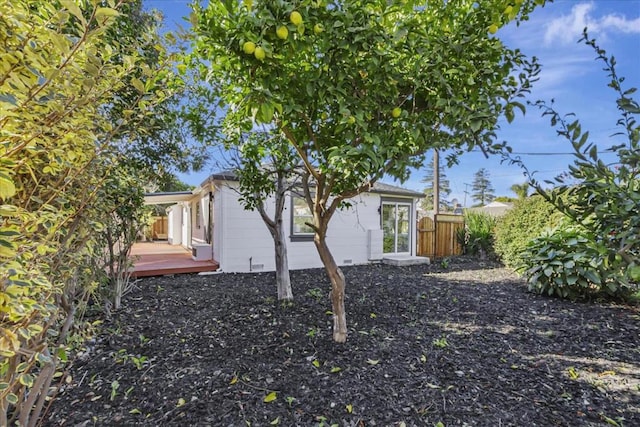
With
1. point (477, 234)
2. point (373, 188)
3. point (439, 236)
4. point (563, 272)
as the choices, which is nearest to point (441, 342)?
point (563, 272)

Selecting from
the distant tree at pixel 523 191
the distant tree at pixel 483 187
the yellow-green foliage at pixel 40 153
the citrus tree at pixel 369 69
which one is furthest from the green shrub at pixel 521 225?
the distant tree at pixel 483 187

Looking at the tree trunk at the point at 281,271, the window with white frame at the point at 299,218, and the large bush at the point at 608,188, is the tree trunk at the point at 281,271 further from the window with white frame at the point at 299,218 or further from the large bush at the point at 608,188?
the large bush at the point at 608,188

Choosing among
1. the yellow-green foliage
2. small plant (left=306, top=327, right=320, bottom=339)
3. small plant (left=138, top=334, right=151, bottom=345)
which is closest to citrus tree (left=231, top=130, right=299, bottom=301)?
small plant (left=306, top=327, right=320, bottom=339)

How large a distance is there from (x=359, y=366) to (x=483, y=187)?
177 ft

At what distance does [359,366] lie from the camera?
297cm

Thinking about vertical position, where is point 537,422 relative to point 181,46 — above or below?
below

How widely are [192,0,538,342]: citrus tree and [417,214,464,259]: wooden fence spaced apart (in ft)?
37.1

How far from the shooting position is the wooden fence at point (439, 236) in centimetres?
1338

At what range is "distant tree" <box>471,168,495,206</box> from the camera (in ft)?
164

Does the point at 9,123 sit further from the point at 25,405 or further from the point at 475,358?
the point at 475,358

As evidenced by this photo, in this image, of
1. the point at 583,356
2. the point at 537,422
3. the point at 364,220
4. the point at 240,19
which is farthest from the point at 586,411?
the point at 364,220

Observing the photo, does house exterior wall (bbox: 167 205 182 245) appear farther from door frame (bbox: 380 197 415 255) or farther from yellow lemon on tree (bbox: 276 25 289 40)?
yellow lemon on tree (bbox: 276 25 289 40)

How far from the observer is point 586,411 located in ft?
8.16

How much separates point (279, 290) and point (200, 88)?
314 cm
